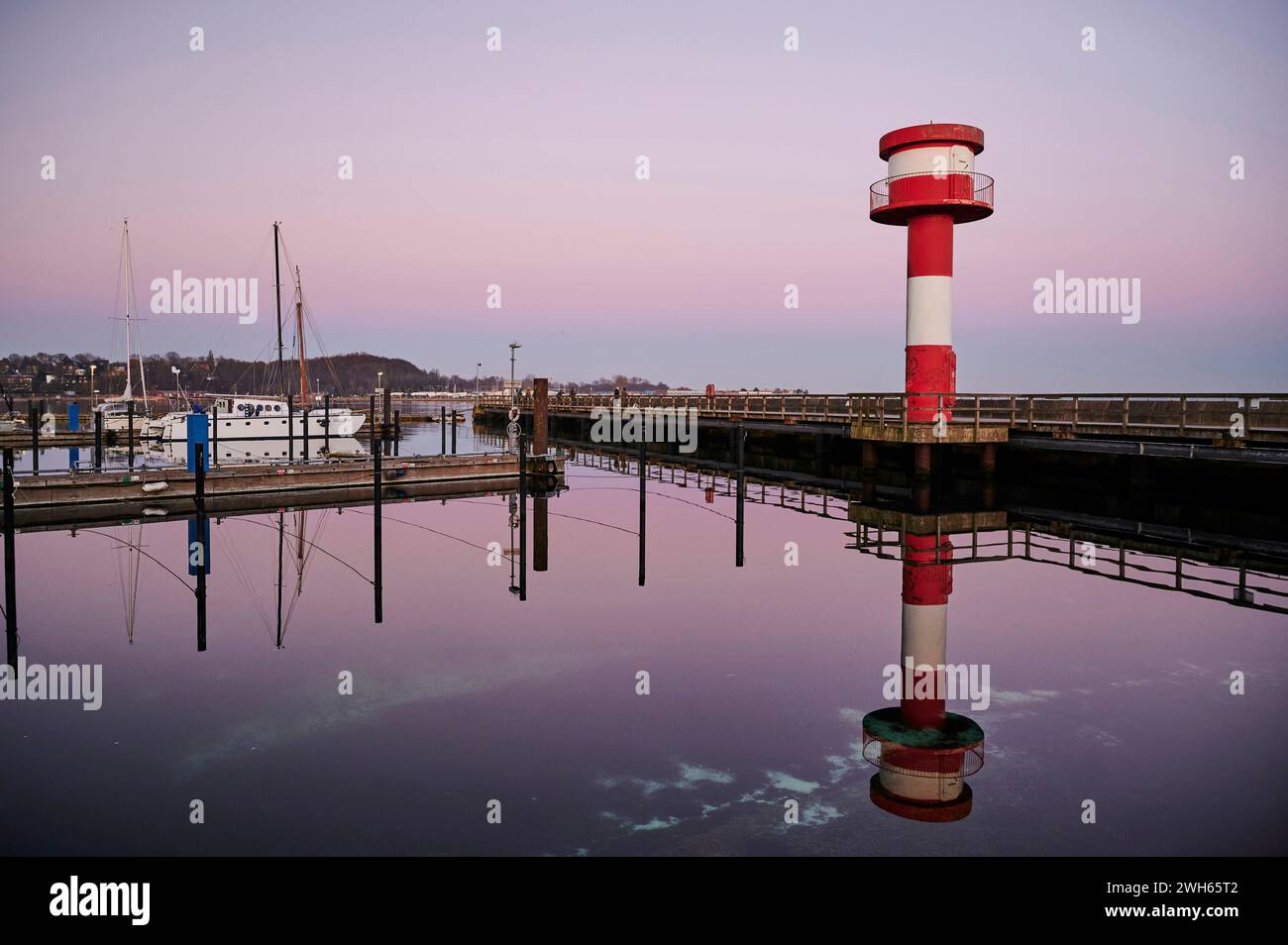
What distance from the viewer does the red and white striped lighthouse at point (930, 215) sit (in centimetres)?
3156

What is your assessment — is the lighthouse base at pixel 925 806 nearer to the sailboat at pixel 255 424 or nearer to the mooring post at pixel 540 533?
the mooring post at pixel 540 533

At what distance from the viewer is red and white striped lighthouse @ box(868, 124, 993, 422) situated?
31.6 metres

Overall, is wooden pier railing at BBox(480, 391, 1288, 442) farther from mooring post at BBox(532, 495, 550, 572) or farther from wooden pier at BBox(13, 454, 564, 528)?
wooden pier at BBox(13, 454, 564, 528)

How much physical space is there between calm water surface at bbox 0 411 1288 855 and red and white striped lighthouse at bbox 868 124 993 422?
1171 centimetres

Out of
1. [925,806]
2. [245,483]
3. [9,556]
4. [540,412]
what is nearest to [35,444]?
[245,483]

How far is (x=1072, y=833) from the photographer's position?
8625 millimetres

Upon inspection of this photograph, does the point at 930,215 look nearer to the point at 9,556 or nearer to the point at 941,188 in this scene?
the point at 941,188

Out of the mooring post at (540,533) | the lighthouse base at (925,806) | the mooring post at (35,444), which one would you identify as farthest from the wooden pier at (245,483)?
the lighthouse base at (925,806)

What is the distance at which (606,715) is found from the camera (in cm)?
1207

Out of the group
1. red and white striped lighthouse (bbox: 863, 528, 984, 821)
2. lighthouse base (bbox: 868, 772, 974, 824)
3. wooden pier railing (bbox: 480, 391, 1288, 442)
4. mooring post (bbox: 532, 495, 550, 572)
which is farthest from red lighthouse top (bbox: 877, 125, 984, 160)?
lighthouse base (bbox: 868, 772, 974, 824)

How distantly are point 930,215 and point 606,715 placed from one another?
84.5 ft

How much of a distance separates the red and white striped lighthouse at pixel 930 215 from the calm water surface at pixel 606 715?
11708 mm

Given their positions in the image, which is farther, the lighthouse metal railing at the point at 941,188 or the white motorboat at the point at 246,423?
the white motorboat at the point at 246,423
